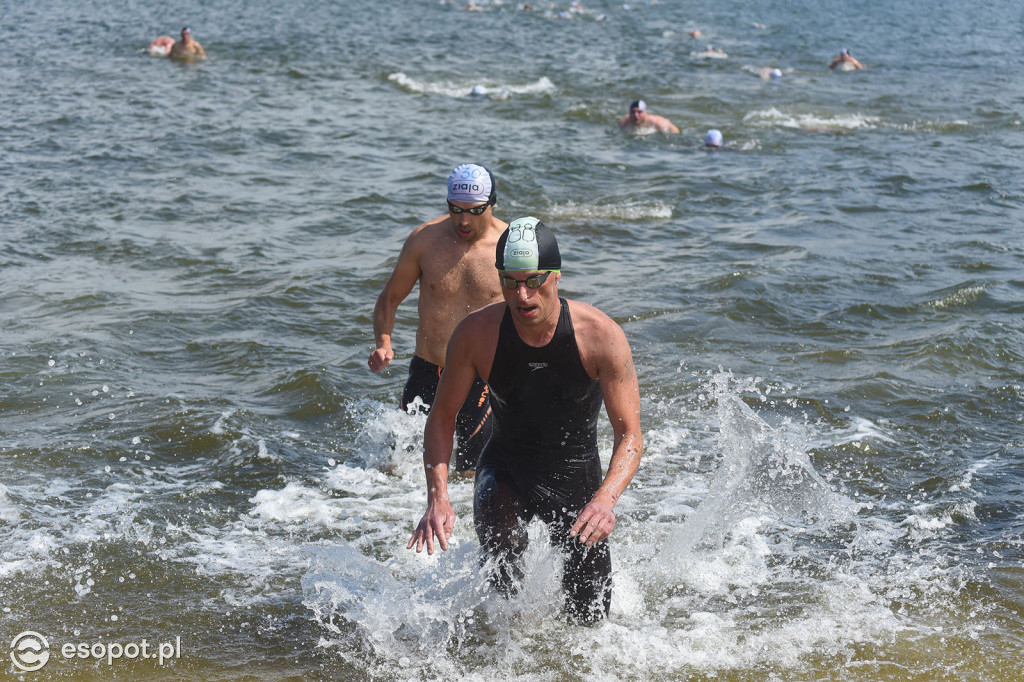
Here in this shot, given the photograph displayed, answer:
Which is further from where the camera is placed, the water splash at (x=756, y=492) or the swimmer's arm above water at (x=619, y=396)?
the water splash at (x=756, y=492)

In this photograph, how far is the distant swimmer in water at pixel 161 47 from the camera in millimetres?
24250

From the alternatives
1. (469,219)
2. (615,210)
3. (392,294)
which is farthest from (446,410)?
(615,210)

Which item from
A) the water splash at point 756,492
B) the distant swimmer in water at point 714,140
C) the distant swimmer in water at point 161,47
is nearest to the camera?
the water splash at point 756,492

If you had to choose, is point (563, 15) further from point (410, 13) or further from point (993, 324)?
point (993, 324)

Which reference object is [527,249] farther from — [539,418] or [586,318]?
[539,418]

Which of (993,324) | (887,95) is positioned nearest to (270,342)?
(993,324)

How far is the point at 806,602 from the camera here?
562cm

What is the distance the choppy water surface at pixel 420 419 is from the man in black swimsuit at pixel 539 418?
27 cm

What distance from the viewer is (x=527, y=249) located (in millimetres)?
4227

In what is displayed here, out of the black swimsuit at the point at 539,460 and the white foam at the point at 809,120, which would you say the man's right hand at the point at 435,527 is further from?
A: the white foam at the point at 809,120

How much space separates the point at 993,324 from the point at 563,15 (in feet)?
90.9

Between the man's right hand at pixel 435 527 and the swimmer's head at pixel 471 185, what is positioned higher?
the swimmer's head at pixel 471 185

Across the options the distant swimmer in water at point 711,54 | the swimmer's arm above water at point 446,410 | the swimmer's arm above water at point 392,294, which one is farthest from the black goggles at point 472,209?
the distant swimmer in water at point 711,54

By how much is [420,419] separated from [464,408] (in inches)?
26.8
